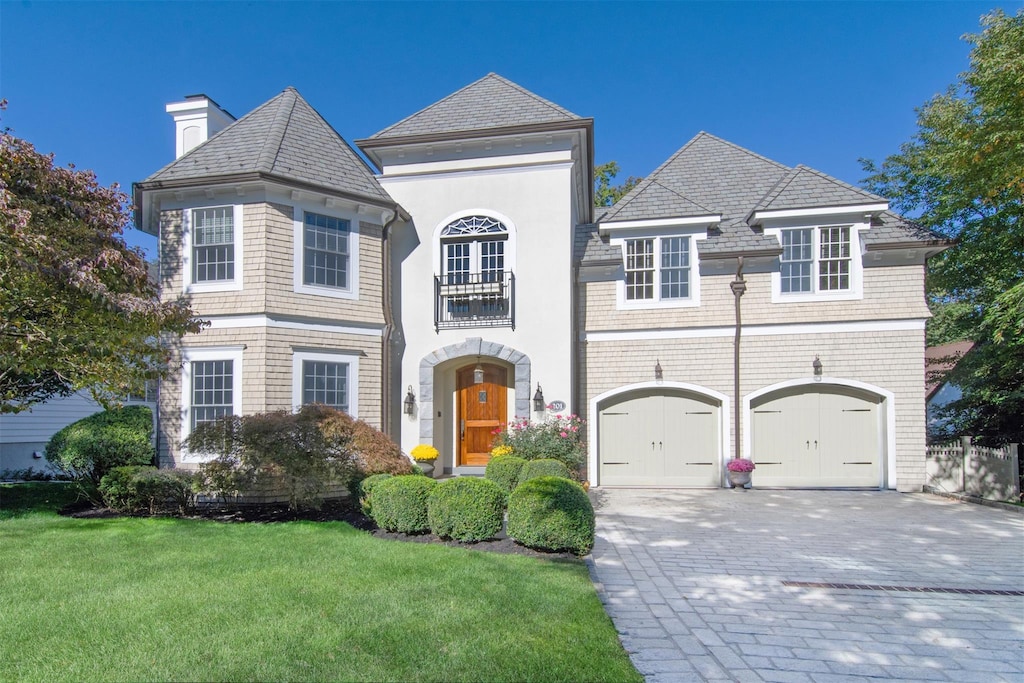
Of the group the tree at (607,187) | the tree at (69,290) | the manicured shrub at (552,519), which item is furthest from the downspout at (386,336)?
the tree at (607,187)

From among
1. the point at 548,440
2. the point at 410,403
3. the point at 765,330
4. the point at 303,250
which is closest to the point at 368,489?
the point at 548,440

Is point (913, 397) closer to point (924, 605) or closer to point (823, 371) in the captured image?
point (823, 371)

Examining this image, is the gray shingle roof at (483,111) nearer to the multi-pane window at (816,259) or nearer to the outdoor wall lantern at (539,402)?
the multi-pane window at (816,259)

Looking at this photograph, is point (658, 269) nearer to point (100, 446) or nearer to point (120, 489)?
point (120, 489)

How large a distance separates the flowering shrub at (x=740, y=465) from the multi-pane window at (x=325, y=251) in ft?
30.4

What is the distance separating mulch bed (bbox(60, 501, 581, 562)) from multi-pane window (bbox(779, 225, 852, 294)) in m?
9.56

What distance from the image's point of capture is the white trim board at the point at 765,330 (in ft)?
41.9

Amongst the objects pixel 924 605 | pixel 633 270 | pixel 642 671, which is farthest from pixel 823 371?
pixel 642 671

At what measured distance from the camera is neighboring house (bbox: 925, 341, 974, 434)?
49.6ft

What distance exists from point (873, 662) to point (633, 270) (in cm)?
1038

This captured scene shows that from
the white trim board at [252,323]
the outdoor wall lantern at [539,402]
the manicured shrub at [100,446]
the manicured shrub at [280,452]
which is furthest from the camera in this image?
the outdoor wall lantern at [539,402]

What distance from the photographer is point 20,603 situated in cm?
513

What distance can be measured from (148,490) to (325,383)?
12.0ft

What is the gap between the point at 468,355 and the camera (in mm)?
12977
